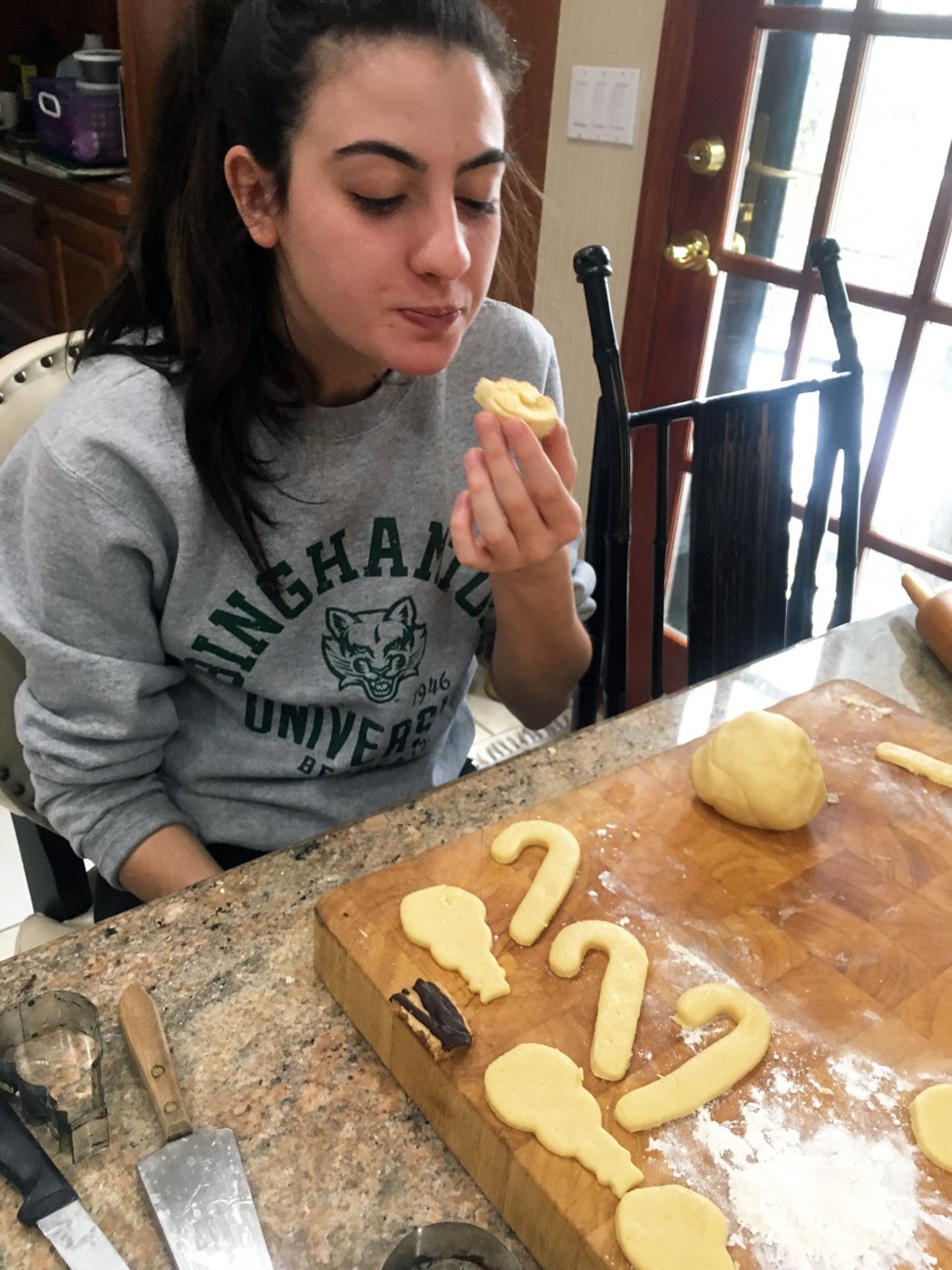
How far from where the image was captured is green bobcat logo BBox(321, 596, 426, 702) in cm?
98

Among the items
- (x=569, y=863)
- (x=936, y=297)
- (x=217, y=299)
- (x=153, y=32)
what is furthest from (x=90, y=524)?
(x=153, y=32)

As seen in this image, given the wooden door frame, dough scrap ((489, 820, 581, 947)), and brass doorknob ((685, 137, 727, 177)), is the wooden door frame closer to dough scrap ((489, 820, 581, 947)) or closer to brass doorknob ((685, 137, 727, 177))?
brass doorknob ((685, 137, 727, 177))

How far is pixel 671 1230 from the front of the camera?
0.52m

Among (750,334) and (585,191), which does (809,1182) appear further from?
(585,191)

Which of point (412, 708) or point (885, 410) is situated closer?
point (412, 708)

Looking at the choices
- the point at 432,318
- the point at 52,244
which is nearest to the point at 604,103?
the point at 432,318

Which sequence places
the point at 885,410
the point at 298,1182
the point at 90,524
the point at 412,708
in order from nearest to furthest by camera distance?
the point at 298,1182, the point at 90,524, the point at 412,708, the point at 885,410

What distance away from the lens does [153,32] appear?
2148 millimetres

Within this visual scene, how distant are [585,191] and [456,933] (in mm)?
1964

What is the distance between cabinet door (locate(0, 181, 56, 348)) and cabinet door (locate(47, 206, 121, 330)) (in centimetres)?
9

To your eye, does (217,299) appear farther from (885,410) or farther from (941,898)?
(885,410)

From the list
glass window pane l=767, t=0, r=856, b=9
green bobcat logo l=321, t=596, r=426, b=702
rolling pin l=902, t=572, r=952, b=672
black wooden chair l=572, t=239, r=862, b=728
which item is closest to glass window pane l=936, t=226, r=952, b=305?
glass window pane l=767, t=0, r=856, b=9

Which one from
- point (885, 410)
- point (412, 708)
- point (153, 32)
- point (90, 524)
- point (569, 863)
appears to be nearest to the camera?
point (569, 863)

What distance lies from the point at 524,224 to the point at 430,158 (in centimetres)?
161
